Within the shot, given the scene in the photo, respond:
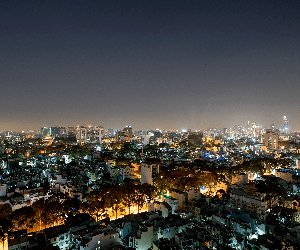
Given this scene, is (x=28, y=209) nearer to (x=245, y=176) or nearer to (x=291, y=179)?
(x=245, y=176)

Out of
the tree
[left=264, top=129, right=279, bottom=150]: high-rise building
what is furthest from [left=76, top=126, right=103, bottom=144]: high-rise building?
the tree

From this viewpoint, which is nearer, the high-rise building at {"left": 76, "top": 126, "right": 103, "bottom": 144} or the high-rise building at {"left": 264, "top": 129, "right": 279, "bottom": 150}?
the high-rise building at {"left": 264, "top": 129, "right": 279, "bottom": 150}

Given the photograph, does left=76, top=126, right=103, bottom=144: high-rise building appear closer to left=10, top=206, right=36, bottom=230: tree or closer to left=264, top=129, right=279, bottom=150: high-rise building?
left=264, top=129, right=279, bottom=150: high-rise building

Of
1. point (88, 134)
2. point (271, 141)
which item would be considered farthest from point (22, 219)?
point (88, 134)

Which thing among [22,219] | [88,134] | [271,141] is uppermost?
[88,134]

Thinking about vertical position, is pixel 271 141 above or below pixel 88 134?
below

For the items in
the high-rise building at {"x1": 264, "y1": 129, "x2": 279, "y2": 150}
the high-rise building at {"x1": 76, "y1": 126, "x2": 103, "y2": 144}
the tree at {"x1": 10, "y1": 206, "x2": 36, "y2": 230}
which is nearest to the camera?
the tree at {"x1": 10, "y1": 206, "x2": 36, "y2": 230}

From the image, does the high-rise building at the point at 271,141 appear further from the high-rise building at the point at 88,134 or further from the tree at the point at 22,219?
the tree at the point at 22,219

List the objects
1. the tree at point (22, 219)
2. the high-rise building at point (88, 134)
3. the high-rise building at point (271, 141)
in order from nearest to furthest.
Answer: the tree at point (22, 219), the high-rise building at point (271, 141), the high-rise building at point (88, 134)

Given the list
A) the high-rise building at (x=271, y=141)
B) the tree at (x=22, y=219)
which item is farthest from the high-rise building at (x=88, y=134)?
the tree at (x=22, y=219)

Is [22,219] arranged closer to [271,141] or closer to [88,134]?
[271,141]

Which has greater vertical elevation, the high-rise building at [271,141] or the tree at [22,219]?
the high-rise building at [271,141]
